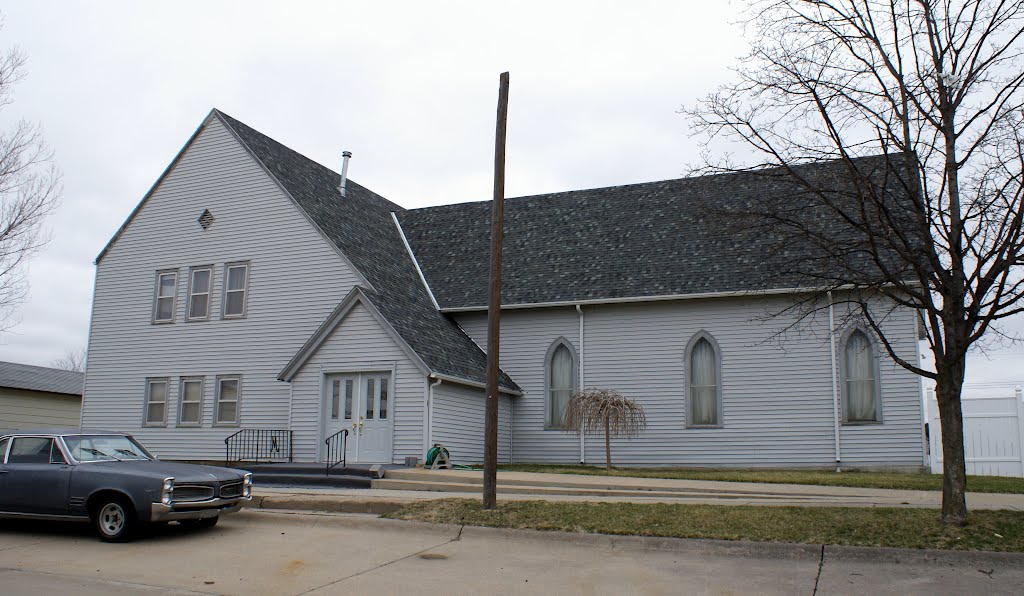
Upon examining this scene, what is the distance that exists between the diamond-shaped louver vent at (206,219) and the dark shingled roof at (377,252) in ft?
7.74

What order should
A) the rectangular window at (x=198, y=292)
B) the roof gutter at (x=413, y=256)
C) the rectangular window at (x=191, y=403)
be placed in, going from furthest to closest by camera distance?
the roof gutter at (x=413, y=256)
the rectangular window at (x=198, y=292)
the rectangular window at (x=191, y=403)

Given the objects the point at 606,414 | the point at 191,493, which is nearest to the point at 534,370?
the point at 606,414

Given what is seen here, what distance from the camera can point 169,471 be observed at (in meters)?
12.1

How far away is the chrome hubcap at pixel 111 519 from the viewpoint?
460 inches

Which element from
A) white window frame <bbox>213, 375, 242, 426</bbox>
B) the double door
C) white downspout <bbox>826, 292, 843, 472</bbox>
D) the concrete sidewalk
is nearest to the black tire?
the concrete sidewalk

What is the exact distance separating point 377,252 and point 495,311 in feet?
42.7

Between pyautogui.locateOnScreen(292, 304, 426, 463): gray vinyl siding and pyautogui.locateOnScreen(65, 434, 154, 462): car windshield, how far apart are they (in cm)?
821

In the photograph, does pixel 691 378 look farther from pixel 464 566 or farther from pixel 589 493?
pixel 464 566

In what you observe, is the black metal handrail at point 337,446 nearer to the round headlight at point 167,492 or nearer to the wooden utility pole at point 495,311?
the wooden utility pole at point 495,311

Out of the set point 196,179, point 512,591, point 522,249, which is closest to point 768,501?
point 512,591

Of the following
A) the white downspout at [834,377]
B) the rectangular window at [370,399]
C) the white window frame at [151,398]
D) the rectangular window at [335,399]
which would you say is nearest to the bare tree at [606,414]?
the white downspout at [834,377]

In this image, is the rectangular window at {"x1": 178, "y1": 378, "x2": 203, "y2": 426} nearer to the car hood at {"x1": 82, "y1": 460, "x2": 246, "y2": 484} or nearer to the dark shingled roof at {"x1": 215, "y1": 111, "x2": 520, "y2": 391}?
the dark shingled roof at {"x1": 215, "y1": 111, "x2": 520, "y2": 391}

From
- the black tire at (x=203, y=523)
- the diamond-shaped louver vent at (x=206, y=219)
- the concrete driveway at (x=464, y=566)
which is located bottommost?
the concrete driveway at (x=464, y=566)

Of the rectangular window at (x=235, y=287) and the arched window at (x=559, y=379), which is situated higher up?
the rectangular window at (x=235, y=287)
